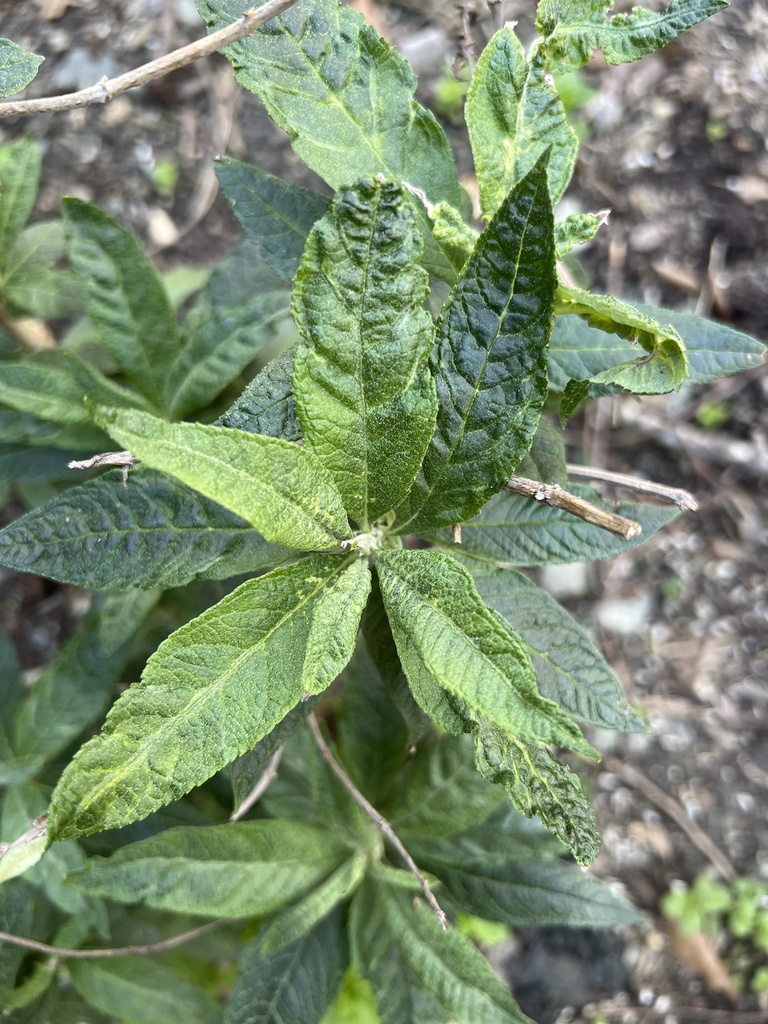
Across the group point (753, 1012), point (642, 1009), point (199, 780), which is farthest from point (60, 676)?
point (753, 1012)

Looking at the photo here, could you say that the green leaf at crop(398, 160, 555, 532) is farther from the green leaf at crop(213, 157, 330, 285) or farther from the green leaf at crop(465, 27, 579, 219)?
the green leaf at crop(213, 157, 330, 285)

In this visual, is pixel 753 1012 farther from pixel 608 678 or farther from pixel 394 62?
pixel 394 62

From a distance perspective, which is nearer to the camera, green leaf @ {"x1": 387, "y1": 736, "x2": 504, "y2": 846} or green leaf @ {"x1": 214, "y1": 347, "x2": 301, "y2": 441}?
green leaf @ {"x1": 214, "y1": 347, "x2": 301, "y2": 441}

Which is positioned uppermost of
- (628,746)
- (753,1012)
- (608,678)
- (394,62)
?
(394,62)

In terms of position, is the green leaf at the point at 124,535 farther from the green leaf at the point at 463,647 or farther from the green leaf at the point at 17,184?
the green leaf at the point at 17,184

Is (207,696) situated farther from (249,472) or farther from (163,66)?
(163,66)

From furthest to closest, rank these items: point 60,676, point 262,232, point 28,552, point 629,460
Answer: point 629,460 < point 60,676 < point 262,232 < point 28,552

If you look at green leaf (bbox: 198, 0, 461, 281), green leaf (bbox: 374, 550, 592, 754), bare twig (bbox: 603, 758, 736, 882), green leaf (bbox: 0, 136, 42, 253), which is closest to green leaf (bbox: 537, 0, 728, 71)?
green leaf (bbox: 198, 0, 461, 281)
